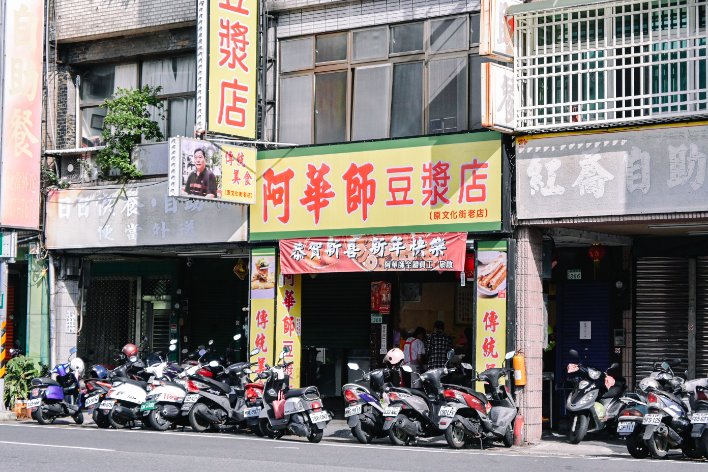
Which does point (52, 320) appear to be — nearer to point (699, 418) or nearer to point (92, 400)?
point (92, 400)

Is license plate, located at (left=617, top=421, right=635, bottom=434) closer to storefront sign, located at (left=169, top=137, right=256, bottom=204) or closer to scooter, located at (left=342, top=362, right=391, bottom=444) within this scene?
scooter, located at (left=342, top=362, right=391, bottom=444)

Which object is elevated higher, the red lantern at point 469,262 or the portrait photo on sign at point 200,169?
the portrait photo on sign at point 200,169

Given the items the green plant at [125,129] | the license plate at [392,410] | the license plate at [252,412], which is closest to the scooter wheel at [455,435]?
the license plate at [392,410]

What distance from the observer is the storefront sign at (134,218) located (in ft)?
73.8

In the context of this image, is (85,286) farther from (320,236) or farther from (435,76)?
(435,76)

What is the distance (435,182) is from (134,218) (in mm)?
6988

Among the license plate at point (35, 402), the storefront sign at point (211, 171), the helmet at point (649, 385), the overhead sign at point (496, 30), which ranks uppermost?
the overhead sign at point (496, 30)

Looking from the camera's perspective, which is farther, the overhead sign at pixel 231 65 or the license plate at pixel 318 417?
the overhead sign at pixel 231 65

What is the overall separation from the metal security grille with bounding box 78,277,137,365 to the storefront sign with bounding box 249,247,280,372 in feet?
21.7

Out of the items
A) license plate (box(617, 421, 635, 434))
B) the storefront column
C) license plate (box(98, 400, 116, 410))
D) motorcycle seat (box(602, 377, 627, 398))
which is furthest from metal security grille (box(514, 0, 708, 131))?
license plate (box(98, 400, 116, 410))

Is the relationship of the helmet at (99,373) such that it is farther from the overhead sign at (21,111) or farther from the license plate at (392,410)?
the license plate at (392,410)

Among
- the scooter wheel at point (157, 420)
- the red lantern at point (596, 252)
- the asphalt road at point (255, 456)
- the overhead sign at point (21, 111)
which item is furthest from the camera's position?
the overhead sign at point (21, 111)

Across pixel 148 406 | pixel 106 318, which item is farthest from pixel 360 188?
pixel 106 318

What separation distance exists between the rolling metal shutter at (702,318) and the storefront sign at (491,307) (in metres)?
3.53
